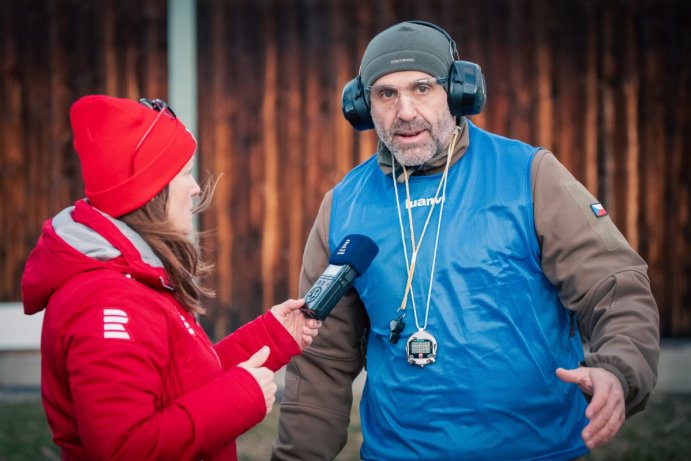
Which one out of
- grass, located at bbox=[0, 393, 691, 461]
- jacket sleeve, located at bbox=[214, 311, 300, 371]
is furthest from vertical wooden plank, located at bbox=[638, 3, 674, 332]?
jacket sleeve, located at bbox=[214, 311, 300, 371]

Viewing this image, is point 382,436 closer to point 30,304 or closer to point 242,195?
point 30,304

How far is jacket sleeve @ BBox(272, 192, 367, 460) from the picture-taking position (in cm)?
296

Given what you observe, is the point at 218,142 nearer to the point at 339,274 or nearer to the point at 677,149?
the point at 677,149

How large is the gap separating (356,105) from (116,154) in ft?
3.40

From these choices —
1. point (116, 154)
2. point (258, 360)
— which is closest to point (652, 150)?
point (258, 360)

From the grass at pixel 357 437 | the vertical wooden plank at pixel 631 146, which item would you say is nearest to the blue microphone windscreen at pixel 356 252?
the grass at pixel 357 437

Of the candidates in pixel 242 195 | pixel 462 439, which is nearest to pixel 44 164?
pixel 242 195

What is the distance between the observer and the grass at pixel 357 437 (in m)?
5.21

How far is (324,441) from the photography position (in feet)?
9.73

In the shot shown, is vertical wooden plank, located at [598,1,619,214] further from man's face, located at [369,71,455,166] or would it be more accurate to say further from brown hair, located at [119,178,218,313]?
brown hair, located at [119,178,218,313]

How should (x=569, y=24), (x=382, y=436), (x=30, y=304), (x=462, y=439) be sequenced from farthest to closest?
(x=569, y=24) → (x=382, y=436) → (x=462, y=439) → (x=30, y=304)

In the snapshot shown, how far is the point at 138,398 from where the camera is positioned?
Answer: 79.0 inches

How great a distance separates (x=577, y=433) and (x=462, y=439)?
15.5 inches

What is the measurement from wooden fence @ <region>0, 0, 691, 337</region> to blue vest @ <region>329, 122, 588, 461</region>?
13.6ft
